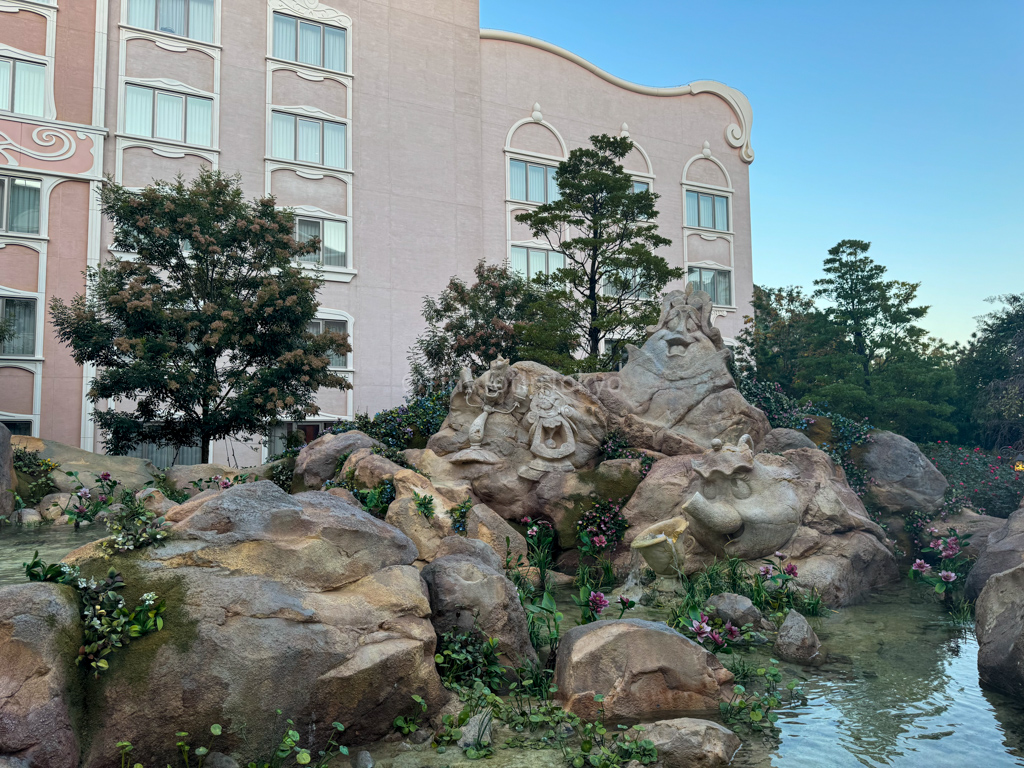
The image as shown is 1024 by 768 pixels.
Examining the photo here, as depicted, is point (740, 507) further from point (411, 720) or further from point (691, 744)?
point (411, 720)

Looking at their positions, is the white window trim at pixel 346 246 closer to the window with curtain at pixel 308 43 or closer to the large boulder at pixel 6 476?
the window with curtain at pixel 308 43

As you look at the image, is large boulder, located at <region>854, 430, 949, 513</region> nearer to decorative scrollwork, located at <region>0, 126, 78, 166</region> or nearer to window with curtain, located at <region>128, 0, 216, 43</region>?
decorative scrollwork, located at <region>0, 126, 78, 166</region>

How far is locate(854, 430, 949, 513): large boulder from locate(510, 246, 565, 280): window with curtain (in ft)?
45.8

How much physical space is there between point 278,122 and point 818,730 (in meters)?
21.2

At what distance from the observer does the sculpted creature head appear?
8680mm

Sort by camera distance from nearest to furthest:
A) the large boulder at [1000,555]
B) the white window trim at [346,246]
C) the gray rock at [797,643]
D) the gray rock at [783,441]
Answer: the gray rock at [797,643] → the large boulder at [1000,555] → the gray rock at [783,441] → the white window trim at [346,246]

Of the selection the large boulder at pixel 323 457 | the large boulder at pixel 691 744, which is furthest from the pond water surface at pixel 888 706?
the large boulder at pixel 323 457

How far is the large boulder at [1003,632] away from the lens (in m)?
5.88

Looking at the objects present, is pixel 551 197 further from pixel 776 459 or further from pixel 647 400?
pixel 776 459

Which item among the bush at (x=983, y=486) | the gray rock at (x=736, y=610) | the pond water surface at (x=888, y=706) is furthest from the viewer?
the bush at (x=983, y=486)

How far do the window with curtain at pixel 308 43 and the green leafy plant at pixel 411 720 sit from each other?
21.3 meters

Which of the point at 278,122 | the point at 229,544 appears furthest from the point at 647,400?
the point at 278,122

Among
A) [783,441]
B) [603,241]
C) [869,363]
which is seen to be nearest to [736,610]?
[783,441]

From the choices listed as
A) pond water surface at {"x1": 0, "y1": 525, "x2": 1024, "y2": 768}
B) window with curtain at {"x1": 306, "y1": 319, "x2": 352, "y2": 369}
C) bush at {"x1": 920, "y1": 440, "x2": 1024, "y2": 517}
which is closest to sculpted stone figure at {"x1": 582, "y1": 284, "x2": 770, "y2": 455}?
pond water surface at {"x1": 0, "y1": 525, "x2": 1024, "y2": 768}
